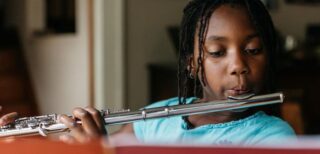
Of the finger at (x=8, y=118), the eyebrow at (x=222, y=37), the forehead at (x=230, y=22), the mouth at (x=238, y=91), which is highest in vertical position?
the forehead at (x=230, y=22)

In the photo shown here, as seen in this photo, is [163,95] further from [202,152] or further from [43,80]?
[202,152]

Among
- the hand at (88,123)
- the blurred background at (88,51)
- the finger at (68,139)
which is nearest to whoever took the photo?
the finger at (68,139)

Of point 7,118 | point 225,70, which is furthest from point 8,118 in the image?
point 225,70

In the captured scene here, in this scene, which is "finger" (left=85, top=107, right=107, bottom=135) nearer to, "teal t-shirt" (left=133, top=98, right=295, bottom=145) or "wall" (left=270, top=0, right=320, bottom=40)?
"teal t-shirt" (left=133, top=98, right=295, bottom=145)

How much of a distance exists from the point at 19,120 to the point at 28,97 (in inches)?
7.6

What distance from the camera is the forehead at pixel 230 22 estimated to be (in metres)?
0.52

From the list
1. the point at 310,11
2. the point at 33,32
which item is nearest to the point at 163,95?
the point at 33,32

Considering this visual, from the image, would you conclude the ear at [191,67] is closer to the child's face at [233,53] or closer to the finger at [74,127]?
the child's face at [233,53]

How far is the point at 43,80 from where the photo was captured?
784 mm

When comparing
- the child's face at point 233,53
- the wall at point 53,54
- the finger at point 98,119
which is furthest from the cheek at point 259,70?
the wall at point 53,54

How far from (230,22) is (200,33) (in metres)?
0.03

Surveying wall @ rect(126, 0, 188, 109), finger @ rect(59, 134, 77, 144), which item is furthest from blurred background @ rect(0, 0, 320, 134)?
finger @ rect(59, 134, 77, 144)

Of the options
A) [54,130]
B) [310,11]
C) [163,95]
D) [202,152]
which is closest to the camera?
[202,152]

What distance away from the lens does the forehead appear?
1.72 feet
